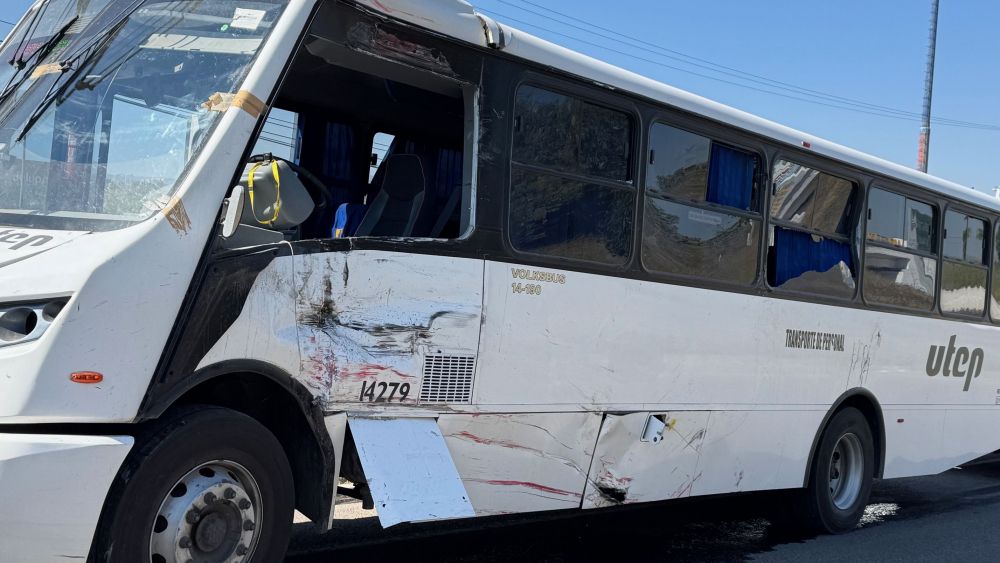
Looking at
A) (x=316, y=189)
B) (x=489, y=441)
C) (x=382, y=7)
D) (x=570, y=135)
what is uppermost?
(x=382, y=7)

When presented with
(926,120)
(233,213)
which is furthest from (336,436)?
(926,120)

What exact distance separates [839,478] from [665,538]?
196 cm

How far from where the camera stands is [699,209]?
7.00 metres

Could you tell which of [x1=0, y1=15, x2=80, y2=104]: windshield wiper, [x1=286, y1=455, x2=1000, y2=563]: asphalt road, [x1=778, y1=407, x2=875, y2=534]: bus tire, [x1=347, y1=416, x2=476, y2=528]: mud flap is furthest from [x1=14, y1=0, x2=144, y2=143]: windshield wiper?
[x1=778, y1=407, x2=875, y2=534]: bus tire

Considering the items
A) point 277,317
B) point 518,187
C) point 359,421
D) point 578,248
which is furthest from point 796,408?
point 277,317

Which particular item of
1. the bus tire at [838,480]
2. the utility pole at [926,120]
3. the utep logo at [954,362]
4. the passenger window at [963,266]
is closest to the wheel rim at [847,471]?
the bus tire at [838,480]

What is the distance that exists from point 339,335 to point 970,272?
25.2 feet

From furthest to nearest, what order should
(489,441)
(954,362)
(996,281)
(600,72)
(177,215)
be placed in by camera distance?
1. (996,281)
2. (954,362)
3. (600,72)
4. (489,441)
5. (177,215)

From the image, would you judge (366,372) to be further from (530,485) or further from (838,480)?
(838,480)

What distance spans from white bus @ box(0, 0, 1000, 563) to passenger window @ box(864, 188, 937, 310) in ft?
0.29

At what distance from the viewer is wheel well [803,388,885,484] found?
26.9 ft

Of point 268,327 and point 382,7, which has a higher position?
point 382,7

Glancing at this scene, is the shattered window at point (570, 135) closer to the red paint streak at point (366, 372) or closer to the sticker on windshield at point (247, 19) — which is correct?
the red paint streak at point (366, 372)

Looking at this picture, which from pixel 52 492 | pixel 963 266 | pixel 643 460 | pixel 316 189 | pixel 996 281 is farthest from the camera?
pixel 996 281
